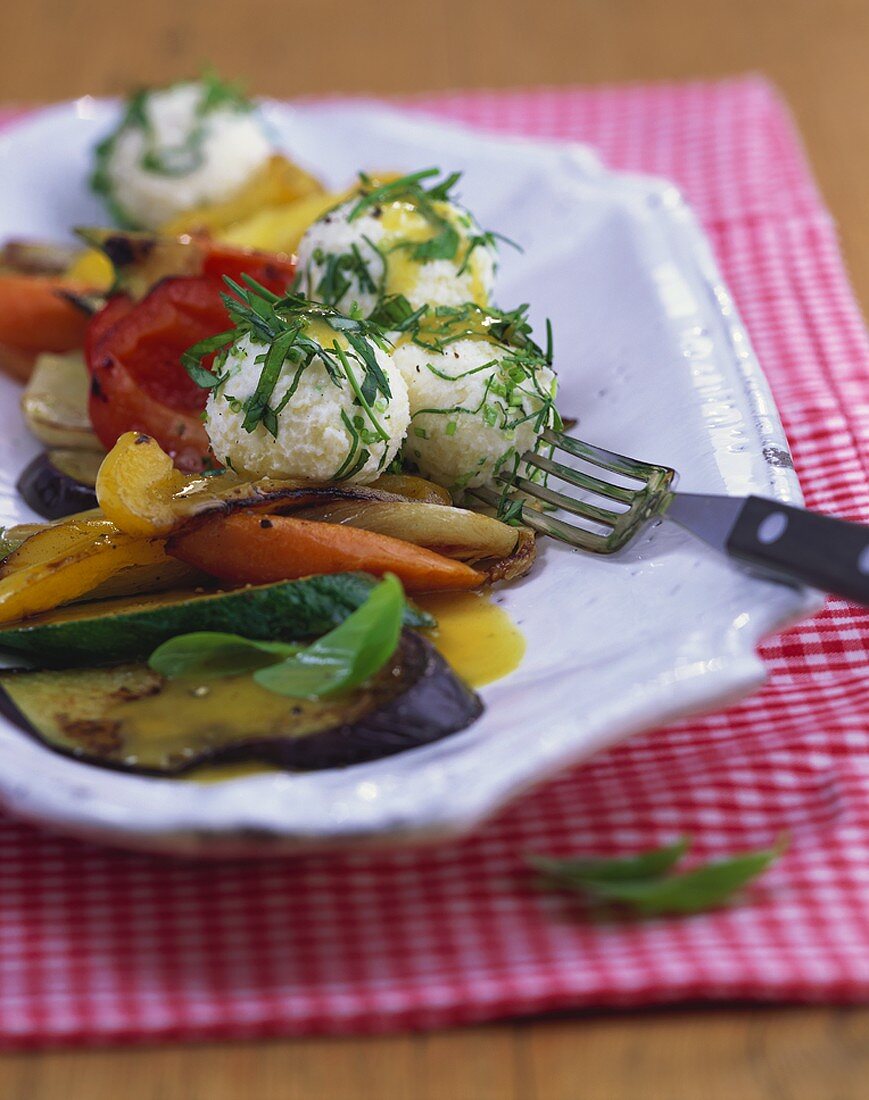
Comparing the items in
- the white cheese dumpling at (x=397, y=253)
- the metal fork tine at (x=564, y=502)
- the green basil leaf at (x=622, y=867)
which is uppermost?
the white cheese dumpling at (x=397, y=253)

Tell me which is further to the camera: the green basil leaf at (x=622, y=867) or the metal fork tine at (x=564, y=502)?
the metal fork tine at (x=564, y=502)

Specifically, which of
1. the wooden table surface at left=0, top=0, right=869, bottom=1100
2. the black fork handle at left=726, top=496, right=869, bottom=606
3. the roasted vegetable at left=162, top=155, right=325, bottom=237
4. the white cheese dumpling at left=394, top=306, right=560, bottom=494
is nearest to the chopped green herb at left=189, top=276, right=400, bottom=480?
the white cheese dumpling at left=394, top=306, right=560, bottom=494

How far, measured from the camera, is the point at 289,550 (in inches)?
93.0

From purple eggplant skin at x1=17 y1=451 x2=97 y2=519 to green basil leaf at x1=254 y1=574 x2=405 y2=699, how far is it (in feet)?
3.26

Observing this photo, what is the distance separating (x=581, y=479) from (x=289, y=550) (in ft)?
2.03

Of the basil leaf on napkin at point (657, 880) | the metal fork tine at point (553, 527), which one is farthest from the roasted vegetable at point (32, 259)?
the basil leaf on napkin at point (657, 880)

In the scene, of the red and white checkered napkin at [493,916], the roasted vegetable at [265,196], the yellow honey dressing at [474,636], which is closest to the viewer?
the red and white checkered napkin at [493,916]

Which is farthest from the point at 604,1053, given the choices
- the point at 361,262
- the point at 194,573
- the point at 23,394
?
the point at 23,394

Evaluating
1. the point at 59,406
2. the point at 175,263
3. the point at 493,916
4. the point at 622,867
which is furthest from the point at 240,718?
the point at 175,263

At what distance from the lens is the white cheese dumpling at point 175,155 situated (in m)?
3.98

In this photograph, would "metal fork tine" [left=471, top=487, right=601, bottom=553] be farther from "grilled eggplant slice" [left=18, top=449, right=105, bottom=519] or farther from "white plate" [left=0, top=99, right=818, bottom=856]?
"grilled eggplant slice" [left=18, top=449, right=105, bottom=519]

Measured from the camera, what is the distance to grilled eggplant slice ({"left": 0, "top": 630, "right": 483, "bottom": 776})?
202 cm

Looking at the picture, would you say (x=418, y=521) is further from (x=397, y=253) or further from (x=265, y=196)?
(x=265, y=196)

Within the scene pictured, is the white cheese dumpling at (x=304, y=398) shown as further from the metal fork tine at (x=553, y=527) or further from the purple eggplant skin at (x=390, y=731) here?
the purple eggplant skin at (x=390, y=731)
